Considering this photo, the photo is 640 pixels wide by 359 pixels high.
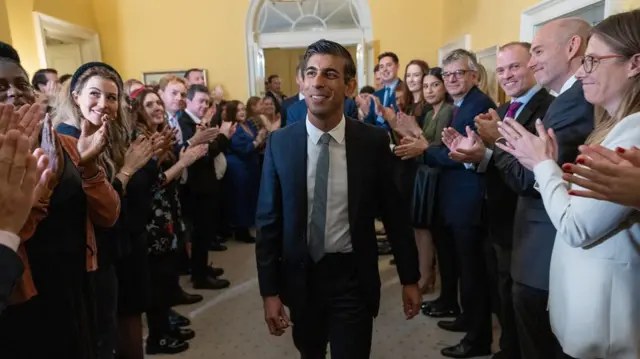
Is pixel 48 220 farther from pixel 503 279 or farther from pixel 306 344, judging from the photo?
pixel 503 279

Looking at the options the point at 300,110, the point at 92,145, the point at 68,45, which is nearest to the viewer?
the point at 92,145

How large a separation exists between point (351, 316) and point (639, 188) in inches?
38.2

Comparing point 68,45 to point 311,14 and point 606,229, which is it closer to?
point 311,14

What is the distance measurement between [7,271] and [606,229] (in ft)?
4.34

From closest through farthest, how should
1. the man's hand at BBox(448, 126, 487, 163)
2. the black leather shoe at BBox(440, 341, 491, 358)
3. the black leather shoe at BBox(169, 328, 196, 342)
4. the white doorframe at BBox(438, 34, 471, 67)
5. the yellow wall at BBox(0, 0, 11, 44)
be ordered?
the man's hand at BBox(448, 126, 487, 163) < the black leather shoe at BBox(440, 341, 491, 358) < the black leather shoe at BBox(169, 328, 196, 342) < the yellow wall at BBox(0, 0, 11, 44) < the white doorframe at BBox(438, 34, 471, 67)

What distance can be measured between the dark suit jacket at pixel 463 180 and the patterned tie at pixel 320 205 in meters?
1.10

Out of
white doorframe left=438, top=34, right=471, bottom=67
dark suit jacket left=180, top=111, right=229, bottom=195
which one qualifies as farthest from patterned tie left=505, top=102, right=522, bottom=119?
white doorframe left=438, top=34, right=471, bottom=67

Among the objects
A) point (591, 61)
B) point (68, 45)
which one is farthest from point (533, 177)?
point (68, 45)

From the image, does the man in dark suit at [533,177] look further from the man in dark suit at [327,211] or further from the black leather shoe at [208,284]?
the black leather shoe at [208,284]

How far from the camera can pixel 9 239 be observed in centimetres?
81

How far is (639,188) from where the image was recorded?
906mm

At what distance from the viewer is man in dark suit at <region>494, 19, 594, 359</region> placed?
146 centimetres

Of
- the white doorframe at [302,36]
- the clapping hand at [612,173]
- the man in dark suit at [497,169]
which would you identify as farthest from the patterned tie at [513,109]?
the white doorframe at [302,36]

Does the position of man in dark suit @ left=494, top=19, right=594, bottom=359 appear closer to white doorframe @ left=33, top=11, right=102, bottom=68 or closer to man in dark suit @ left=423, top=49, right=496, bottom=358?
man in dark suit @ left=423, top=49, right=496, bottom=358
